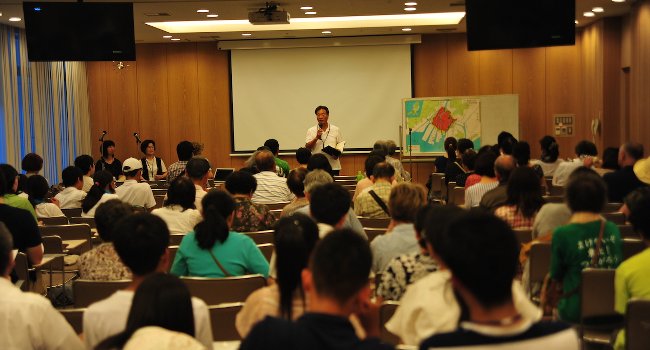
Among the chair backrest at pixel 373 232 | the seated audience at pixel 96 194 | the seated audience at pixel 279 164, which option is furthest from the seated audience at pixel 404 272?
the seated audience at pixel 279 164

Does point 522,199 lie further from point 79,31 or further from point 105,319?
point 79,31

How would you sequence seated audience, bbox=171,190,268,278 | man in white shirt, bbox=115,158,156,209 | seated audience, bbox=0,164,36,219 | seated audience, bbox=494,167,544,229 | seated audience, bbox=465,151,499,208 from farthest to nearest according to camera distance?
man in white shirt, bbox=115,158,156,209 < seated audience, bbox=465,151,499,208 < seated audience, bbox=0,164,36,219 < seated audience, bbox=494,167,544,229 < seated audience, bbox=171,190,268,278

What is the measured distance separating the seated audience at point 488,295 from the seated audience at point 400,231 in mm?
2314

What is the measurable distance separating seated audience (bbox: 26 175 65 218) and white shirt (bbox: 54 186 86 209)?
0.80 meters

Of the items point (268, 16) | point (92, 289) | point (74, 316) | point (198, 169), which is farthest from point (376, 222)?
point (268, 16)

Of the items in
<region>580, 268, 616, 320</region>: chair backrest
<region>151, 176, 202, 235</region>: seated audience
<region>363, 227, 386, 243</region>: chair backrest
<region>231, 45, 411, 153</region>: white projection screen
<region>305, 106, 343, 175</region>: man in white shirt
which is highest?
<region>231, 45, 411, 153</region>: white projection screen

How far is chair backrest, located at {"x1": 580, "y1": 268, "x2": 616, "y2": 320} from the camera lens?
436cm

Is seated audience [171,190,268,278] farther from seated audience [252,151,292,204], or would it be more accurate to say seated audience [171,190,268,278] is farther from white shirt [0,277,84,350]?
seated audience [252,151,292,204]

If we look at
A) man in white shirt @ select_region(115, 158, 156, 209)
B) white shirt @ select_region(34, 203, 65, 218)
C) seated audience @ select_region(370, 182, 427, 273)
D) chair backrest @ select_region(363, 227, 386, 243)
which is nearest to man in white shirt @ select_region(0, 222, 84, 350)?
seated audience @ select_region(370, 182, 427, 273)

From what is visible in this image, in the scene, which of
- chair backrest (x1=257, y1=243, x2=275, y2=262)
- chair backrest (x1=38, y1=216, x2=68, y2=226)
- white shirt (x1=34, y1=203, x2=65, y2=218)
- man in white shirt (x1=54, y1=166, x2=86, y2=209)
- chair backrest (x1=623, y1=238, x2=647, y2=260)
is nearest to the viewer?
chair backrest (x1=623, y1=238, x2=647, y2=260)

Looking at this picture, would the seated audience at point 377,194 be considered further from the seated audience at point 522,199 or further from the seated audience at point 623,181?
the seated audience at point 623,181

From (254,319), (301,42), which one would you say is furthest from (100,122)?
(254,319)

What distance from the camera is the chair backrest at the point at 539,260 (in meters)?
5.23

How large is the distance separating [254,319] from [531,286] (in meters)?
2.74
